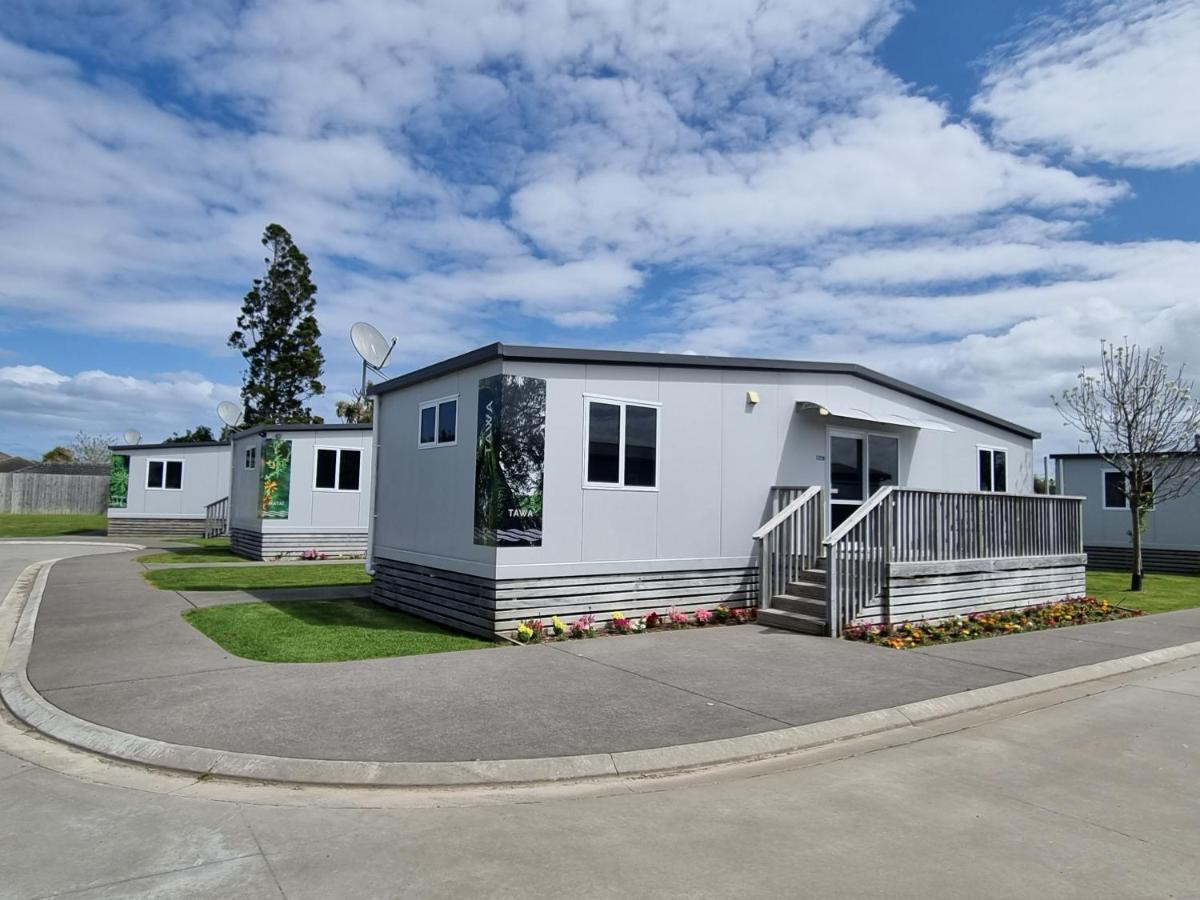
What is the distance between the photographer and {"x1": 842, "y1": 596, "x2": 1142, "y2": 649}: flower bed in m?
10.1

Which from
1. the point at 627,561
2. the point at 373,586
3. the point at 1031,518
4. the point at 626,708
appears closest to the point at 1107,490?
the point at 1031,518

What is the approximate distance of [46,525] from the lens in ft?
122

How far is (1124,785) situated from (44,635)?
10.8 meters

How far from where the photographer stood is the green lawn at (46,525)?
106 feet

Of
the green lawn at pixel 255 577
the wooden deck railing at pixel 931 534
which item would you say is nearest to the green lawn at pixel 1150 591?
the wooden deck railing at pixel 931 534

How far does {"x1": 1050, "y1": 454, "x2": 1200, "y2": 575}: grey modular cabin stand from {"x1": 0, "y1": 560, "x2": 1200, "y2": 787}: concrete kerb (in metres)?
19.3

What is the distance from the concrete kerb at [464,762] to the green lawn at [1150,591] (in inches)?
386

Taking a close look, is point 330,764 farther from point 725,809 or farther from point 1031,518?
point 1031,518

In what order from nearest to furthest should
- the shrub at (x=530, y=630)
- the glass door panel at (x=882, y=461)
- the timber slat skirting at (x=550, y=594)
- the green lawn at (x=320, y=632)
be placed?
the green lawn at (x=320, y=632)
the shrub at (x=530, y=630)
the timber slat skirting at (x=550, y=594)
the glass door panel at (x=882, y=461)

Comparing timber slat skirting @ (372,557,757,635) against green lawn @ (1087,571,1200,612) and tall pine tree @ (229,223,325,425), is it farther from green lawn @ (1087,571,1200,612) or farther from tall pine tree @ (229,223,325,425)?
tall pine tree @ (229,223,325,425)

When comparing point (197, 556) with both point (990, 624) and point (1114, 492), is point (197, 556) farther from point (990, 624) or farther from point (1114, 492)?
point (1114, 492)

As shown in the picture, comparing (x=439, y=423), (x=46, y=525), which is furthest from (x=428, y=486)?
(x=46, y=525)

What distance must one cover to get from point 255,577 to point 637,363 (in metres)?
10.0

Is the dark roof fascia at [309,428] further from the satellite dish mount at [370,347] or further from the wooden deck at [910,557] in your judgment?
the wooden deck at [910,557]
